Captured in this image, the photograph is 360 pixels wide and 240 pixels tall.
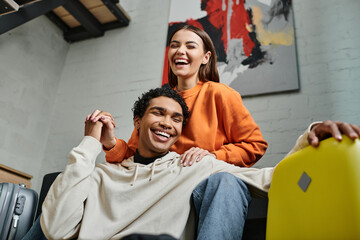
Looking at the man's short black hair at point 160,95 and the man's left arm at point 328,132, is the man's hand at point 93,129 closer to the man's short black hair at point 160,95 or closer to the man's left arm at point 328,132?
the man's short black hair at point 160,95

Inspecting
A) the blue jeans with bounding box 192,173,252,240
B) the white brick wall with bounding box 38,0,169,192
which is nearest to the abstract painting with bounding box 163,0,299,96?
the white brick wall with bounding box 38,0,169,192

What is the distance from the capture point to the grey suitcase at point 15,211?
4.20 feet

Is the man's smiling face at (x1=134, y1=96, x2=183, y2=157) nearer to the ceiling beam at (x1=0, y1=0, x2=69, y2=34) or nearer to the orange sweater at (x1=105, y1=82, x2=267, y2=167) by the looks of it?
the orange sweater at (x1=105, y1=82, x2=267, y2=167)

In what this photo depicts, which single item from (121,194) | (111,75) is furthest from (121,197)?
(111,75)

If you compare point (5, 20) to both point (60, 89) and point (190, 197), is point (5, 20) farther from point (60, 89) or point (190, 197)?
point (190, 197)

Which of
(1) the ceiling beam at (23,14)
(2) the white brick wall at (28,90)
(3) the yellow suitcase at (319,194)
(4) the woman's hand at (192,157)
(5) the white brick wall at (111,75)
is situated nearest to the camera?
(3) the yellow suitcase at (319,194)

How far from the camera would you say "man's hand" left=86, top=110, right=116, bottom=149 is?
1.19m

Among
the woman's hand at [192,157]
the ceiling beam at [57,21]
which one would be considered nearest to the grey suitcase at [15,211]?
the woman's hand at [192,157]

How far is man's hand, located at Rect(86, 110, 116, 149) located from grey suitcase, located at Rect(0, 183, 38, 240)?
398 millimetres

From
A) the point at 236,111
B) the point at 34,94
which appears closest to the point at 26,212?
the point at 236,111

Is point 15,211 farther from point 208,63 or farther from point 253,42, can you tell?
point 253,42

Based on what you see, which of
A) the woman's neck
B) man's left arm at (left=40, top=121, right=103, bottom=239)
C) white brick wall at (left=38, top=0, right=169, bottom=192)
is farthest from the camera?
white brick wall at (left=38, top=0, right=169, bottom=192)

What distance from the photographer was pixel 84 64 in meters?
3.04

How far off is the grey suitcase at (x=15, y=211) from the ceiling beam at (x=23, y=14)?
4.06 feet
